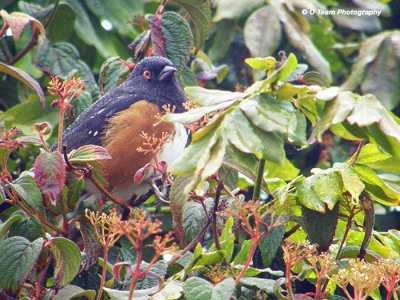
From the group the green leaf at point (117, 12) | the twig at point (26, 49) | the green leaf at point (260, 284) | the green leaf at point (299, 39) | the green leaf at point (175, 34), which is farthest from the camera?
the green leaf at point (117, 12)

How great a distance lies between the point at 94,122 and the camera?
9.61 feet

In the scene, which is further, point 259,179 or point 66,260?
point 66,260

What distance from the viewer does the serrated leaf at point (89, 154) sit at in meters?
1.80

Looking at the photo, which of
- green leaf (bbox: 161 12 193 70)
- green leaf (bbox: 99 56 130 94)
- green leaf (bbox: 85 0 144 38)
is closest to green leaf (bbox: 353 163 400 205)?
green leaf (bbox: 161 12 193 70)

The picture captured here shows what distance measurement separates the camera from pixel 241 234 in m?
1.88

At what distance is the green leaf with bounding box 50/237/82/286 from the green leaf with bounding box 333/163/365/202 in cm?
58

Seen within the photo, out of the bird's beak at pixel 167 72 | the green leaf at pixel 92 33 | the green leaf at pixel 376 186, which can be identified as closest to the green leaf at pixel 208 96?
the green leaf at pixel 376 186

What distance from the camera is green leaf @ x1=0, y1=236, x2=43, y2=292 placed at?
168cm

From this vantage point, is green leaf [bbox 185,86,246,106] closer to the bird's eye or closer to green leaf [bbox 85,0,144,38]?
the bird's eye

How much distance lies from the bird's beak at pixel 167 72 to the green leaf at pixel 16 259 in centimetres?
120

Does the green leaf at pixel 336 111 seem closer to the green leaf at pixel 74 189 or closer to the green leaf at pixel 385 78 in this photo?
the green leaf at pixel 74 189

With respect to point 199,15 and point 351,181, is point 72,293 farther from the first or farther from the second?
point 199,15

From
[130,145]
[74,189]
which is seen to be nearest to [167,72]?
[130,145]

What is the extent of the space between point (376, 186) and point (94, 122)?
1.41m
